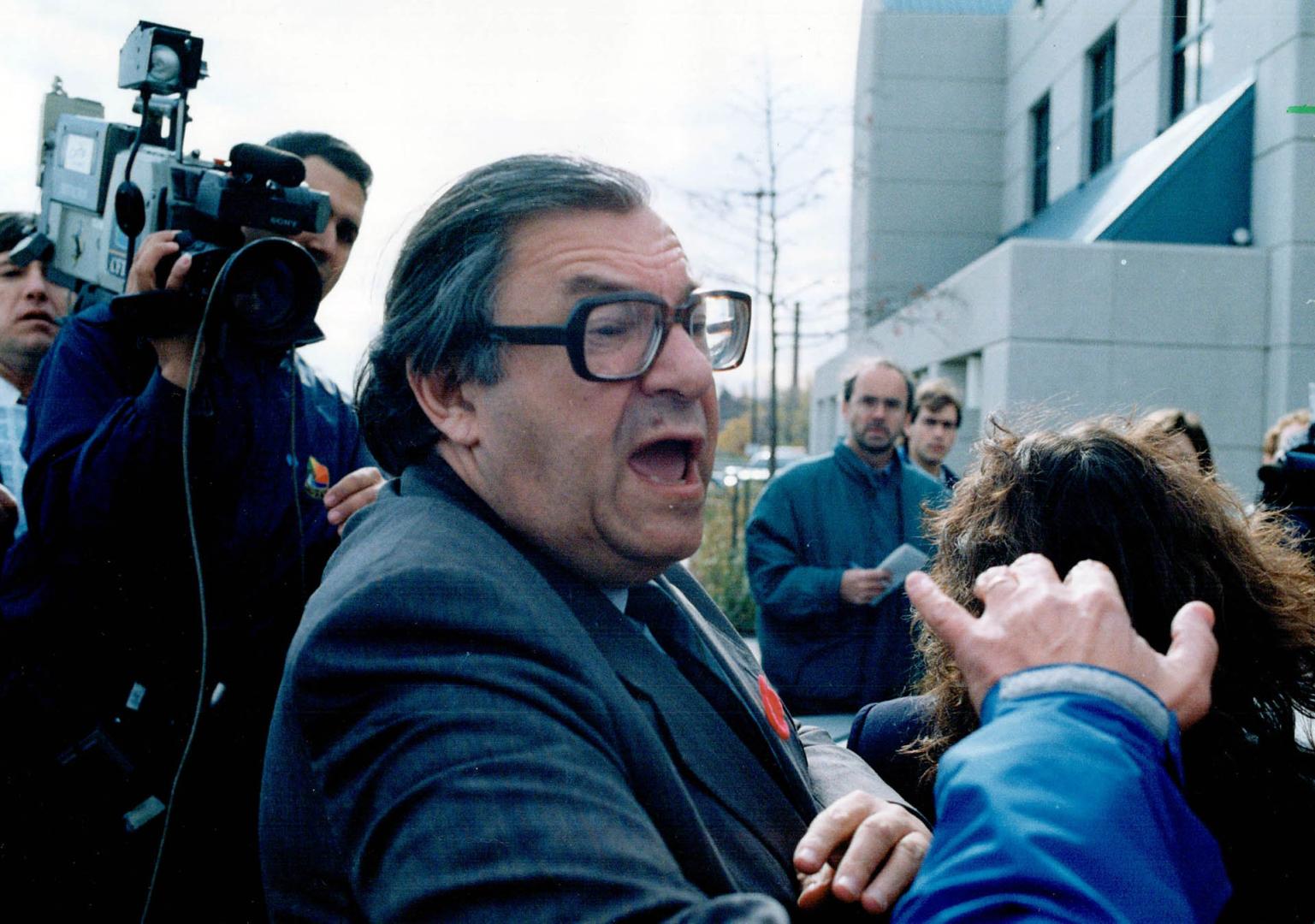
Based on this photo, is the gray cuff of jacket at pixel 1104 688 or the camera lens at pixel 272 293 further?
the camera lens at pixel 272 293

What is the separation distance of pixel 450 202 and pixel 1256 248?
9.89 meters

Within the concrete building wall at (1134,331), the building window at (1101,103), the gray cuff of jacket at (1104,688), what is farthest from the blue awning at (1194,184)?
the gray cuff of jacket at (1104,688)

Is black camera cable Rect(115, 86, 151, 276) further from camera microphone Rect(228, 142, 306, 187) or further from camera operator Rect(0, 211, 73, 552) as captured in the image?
→ camera operator Rect(0, 211, 73, 552)

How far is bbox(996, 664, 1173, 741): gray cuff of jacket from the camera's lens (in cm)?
104

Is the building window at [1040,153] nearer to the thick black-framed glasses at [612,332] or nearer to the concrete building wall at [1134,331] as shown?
the concrete building wall at [1134,331]

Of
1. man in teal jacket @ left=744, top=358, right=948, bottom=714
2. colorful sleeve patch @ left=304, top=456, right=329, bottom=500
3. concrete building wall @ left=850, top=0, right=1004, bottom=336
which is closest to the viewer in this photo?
colorful sleeve patch @ left=304, top=456, right=329, bottom=500

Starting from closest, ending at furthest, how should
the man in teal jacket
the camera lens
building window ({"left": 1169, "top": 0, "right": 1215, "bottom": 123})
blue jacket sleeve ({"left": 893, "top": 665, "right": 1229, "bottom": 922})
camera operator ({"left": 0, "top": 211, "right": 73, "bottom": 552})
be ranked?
blue jacket sleeve ({"left": 893, "top": 665, "right": 1229, "bottom": 922}) → the camera lens → camera operator ({"left": 0, "top": 211, "right": 73, "bottom": 552}) → the man in teal jacket → building window ({"left": 1169, "top": 0, "right": 1215, "bottom": 123})

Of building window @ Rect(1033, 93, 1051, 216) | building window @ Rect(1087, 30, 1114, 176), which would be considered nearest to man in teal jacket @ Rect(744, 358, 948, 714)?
building window @ Rect(1087, 30, 1114, 176)

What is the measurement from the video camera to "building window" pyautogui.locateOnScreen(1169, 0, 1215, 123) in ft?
33.7

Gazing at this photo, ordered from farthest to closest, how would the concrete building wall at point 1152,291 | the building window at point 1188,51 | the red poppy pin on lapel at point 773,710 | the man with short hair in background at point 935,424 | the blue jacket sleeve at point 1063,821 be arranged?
1. the building window at point 1188,51
2. the concrete building wall at point 1152,291
3. the man with short hair in background at point 935,424
4. the red poppy pin on lapel at point 773,710
5. the blue jacket sleeve at point 1063,821

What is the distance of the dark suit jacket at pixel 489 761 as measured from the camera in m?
1.01

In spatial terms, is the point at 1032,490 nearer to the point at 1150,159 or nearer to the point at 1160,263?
the point at 1160,263

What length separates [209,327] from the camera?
74.9 inches

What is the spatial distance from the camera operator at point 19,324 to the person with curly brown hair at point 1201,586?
2.23 meters
